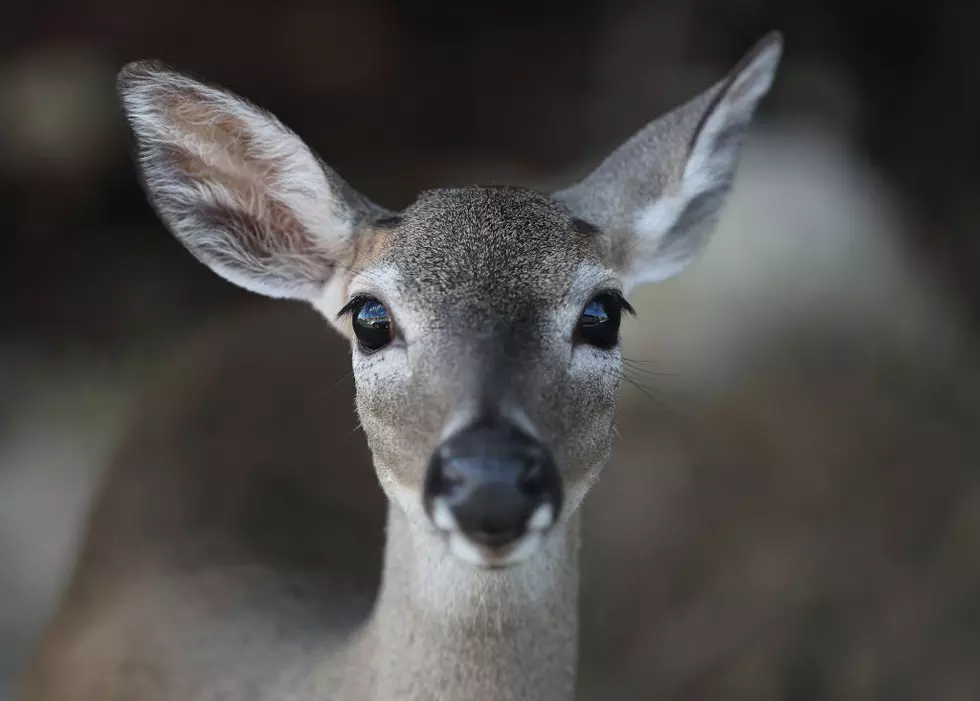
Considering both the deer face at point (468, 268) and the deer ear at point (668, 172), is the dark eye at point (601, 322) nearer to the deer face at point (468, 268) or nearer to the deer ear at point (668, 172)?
the deer face at point (468, 268)

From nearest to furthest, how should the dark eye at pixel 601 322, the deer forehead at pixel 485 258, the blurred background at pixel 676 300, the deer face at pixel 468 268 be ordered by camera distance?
the deer face at pixel 468 268
the deer forehead at pixel 485 258
the dark eye at pixel 601 322
the blurred background at pixel 676 300

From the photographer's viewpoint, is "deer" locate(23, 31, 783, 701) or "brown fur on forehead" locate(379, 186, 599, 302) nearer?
"deer" locate(23, 31, 783, 701)

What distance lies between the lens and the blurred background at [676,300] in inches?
213

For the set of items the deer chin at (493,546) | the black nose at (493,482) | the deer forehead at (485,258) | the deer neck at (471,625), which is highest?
the deer forehead at (485,258)

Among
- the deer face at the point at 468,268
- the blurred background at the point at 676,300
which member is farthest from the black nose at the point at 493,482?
the blurred background at the point at 676,300

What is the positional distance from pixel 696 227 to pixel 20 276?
18.9ft

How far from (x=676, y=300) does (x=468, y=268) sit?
13.2 ft

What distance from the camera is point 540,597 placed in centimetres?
293

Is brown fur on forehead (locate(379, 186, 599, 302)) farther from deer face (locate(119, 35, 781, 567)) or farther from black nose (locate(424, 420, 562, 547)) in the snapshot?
black nose (locate(424, 420, 562, 547))

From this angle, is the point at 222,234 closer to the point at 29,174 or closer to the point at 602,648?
the point at 602,648

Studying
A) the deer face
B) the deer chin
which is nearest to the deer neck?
the deer face

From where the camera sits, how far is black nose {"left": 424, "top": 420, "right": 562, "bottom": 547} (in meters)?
2.30

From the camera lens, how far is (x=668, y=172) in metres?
3.29

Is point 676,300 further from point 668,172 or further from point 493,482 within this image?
point 493,482
